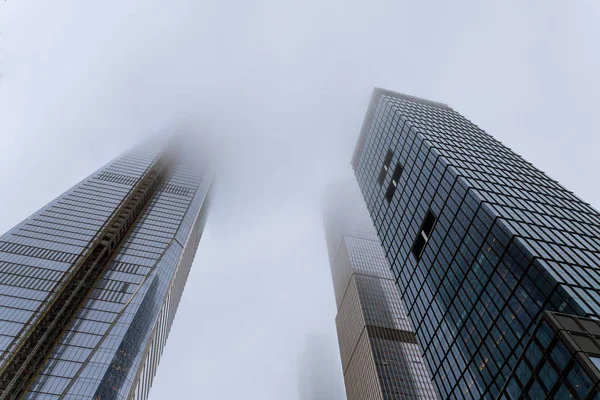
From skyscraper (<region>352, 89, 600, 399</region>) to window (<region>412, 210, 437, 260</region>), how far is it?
17cm

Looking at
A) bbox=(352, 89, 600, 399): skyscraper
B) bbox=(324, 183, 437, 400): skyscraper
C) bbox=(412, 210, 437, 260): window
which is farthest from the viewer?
bbox=(324, 183, 437, 400): skyscraper

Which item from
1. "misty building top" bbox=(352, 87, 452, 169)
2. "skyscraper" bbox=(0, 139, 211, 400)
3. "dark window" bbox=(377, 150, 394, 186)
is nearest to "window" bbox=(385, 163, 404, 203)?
"dark window" bbox=(377, 150, 394, 186)

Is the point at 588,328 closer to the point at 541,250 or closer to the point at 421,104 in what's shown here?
the point at 541,250

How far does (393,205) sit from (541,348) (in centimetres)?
4673

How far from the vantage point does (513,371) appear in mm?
37219

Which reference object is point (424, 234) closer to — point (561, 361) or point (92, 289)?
point (561, 361)

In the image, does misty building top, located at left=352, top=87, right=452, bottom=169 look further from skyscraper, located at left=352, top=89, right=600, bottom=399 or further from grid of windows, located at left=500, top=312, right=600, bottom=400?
grid of windows, located at left=500, top=312, right=600, bottom=400

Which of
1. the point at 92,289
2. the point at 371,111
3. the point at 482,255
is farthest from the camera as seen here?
the point at 371,111

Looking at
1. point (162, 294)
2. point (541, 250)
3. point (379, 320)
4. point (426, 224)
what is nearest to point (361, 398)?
point (379, 320)

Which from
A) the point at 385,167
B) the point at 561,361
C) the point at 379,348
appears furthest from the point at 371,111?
the point at 379,348

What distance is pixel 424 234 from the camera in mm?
64562

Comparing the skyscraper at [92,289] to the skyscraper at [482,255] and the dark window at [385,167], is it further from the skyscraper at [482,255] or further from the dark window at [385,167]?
the dark window at [385,167]

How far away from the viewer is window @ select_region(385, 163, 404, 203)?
78294mm

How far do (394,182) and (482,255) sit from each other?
1263 inches
